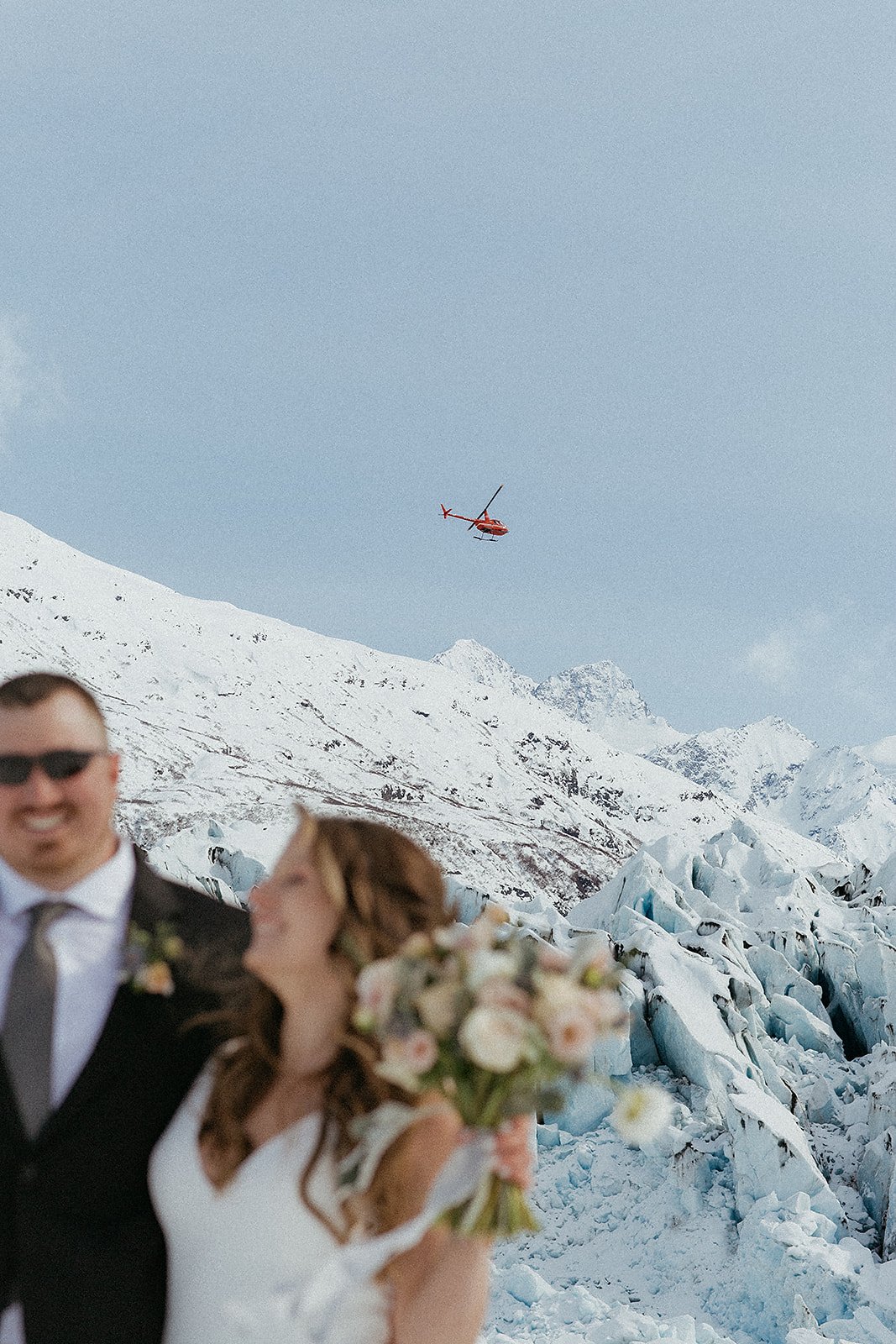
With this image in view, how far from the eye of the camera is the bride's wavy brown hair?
200cm

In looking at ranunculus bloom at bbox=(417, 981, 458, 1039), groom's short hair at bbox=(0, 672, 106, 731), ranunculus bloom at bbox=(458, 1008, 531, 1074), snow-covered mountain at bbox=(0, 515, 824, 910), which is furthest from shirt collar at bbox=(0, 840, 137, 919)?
snow-covered mountain at bbox=(0, 515, 824, 910)

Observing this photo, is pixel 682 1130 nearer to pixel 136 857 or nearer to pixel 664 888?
pixel 664 888

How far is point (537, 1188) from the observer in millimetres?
9953

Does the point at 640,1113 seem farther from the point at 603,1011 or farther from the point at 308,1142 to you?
the point at 308,1142

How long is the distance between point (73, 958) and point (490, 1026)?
1.05 meters

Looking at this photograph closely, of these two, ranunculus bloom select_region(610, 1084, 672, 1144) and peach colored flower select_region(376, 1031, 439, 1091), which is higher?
peach colored flower select_region(376, 1031, 439, 1091)

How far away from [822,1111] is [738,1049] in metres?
1.58

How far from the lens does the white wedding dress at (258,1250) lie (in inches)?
78.6

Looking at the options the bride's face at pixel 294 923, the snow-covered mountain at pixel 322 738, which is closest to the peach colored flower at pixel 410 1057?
the bride's face at pixel 294 923

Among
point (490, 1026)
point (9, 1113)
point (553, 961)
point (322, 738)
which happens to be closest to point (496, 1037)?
point (490, 1026)

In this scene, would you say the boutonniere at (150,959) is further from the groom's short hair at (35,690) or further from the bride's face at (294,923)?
the groom's short hair at (35,690)

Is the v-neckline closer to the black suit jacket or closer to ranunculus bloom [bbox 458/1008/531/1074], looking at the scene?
the black suit jacket

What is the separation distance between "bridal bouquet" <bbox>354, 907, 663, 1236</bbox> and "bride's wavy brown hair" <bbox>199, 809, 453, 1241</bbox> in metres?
0.13

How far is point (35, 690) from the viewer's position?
2.19m
